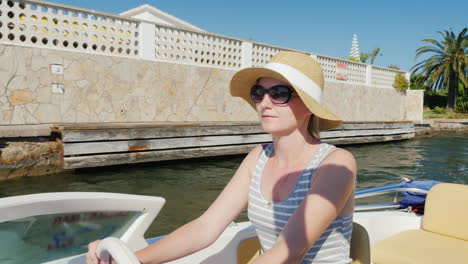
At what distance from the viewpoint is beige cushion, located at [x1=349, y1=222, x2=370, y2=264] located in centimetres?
143

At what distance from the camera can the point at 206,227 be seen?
148 cm

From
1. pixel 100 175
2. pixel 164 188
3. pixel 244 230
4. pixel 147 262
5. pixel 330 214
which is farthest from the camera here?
pixel 100 175

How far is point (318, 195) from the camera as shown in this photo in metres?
1.21

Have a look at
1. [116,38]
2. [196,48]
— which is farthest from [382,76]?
[116,38]

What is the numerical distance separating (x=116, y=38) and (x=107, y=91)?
4.60 ft

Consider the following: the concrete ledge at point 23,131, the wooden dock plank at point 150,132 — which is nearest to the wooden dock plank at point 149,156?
the wooden dock plank at point 150,132

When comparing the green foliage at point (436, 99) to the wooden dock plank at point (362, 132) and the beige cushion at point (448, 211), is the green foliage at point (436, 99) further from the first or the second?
the beige cushion at point (448, 211)

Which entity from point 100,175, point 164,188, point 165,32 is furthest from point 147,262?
point 165,32

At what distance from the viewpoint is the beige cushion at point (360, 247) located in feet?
4.70

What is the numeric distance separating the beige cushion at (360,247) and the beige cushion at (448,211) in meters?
1.16

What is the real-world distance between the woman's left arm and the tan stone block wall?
770 centimetres

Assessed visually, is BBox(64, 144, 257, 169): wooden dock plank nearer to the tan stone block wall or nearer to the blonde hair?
the tan stone block wall

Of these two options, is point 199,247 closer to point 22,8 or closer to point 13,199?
point 13,199

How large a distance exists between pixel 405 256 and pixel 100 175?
5.34 metres
